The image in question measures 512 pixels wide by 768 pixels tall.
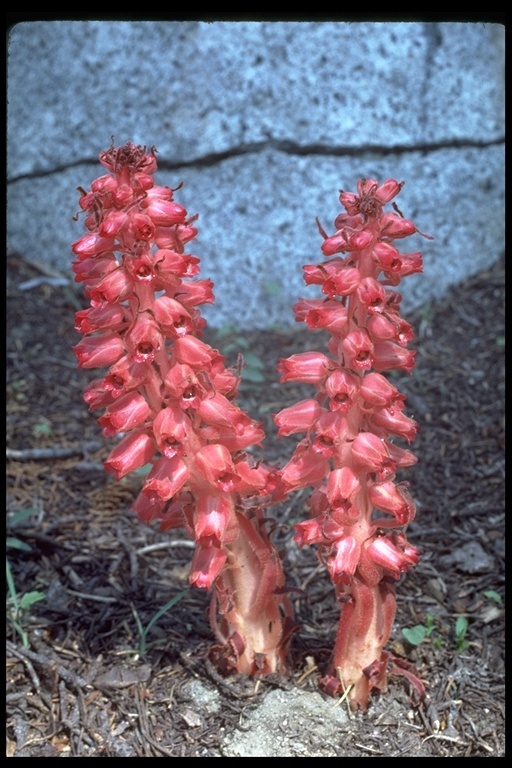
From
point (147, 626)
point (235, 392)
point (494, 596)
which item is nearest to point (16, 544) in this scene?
point (147, 626)

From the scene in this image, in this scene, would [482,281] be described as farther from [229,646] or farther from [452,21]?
[229,646]

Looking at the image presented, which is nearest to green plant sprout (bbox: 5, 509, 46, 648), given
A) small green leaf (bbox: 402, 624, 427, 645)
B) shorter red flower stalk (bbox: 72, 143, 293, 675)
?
shorter red flower stalk (bbox: 72, 143, 293, 675)

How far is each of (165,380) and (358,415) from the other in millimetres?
537

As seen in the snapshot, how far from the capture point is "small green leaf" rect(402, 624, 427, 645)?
2834 millimetres

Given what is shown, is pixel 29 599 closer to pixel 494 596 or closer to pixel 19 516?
pixel 19 516

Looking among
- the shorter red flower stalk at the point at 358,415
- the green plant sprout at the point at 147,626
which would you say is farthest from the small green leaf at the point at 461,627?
the green plant sprout at the point at 147,626

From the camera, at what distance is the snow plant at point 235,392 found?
2.11m

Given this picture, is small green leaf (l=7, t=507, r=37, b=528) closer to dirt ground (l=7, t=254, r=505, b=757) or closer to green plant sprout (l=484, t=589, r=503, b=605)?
dirt ground (l=7, t=254, r=505, b=757)

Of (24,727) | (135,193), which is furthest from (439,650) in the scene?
(135,193)

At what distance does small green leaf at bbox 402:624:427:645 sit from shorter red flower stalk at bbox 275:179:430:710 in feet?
1.18

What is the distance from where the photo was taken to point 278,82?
197 inches

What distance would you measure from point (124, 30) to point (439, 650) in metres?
4.15

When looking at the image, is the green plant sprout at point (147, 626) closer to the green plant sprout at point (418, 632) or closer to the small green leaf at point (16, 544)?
the small green leaf at point (16, 544)

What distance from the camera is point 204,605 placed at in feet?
10.4
